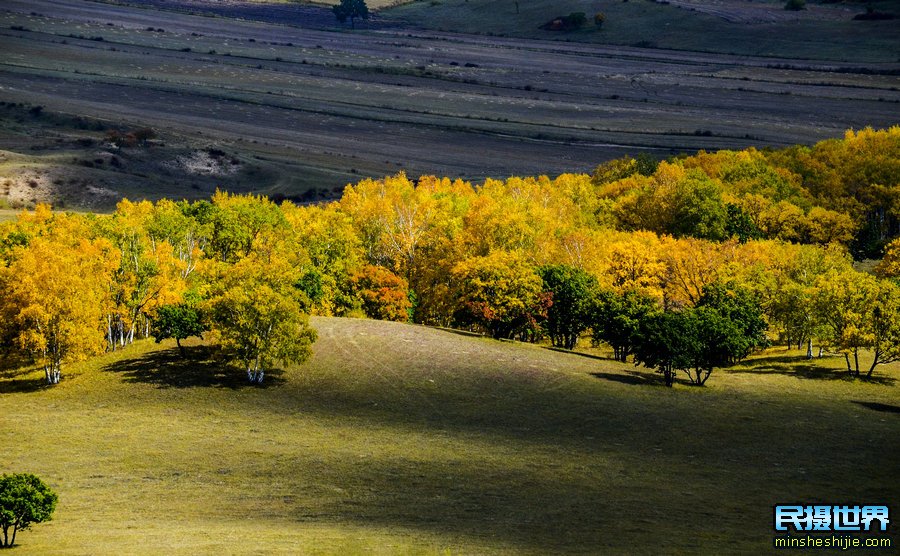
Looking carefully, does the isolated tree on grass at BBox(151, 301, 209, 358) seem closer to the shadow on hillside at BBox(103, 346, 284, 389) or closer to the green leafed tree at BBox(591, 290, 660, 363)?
the shadow on hillside at BBox(103, 346, 284, 389)

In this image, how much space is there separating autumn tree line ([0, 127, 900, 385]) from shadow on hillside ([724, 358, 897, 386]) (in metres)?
2.15

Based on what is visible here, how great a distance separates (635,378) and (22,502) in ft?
230

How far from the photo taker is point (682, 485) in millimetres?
79688

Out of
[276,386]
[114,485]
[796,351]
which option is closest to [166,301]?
[276,386]

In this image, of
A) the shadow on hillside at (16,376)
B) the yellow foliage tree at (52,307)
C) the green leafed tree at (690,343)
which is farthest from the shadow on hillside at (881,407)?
the shadow on hillside at (16,376)

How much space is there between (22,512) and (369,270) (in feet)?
294

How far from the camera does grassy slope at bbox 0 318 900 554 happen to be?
2670 inches

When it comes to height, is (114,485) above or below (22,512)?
below

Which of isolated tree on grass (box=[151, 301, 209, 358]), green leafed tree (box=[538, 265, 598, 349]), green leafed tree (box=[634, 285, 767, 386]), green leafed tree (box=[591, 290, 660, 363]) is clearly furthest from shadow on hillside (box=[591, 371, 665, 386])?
isolated tree on grass (box=[151, 301, 209, 358])

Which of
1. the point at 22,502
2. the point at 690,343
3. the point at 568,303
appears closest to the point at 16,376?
the point at 22,502

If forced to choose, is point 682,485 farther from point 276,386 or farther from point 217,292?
point 217,292

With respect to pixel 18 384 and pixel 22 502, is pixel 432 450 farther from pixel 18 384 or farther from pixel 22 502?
pixel 18 384

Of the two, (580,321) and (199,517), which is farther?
(580,321)

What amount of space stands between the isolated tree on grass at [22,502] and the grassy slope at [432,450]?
69.2 inches
